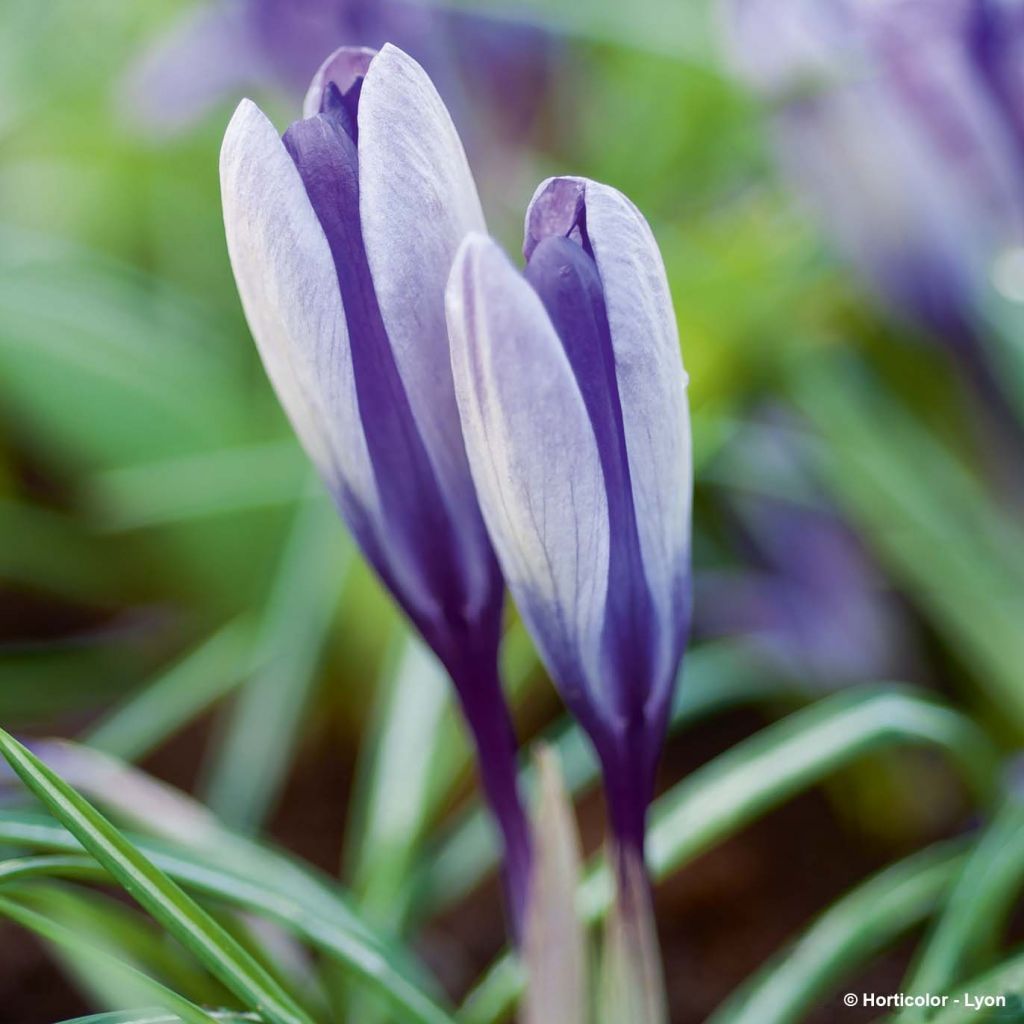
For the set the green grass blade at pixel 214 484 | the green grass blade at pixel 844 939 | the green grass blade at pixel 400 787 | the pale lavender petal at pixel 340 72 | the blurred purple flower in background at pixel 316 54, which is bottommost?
the green grass blade at pixel 844 939

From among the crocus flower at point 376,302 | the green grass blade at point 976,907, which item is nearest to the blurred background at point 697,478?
the green grass blade at point 976,907

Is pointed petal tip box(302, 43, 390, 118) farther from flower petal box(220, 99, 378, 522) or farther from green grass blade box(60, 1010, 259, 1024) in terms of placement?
green grass blade box(60, 1010, 259, 1024)

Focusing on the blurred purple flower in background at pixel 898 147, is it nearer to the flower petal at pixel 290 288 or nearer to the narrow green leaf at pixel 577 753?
the narrow green leaf at pixel 577 753

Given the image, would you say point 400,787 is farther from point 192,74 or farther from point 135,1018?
point 192,74

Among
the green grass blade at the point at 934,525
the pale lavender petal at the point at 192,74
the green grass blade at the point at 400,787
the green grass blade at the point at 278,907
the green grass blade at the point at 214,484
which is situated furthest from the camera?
the pale lavender petal at the point at 192,74

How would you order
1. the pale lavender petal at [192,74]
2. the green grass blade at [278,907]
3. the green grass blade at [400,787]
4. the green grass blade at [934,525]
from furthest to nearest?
the pale lavender petal at [192,74], the green grass blade at [934,525], the green grass blade at [400,787], the green grass blade at [278,907]

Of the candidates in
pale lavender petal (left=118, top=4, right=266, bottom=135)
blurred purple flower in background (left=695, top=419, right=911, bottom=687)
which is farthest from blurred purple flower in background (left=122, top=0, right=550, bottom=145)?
blurred purple flower in background (left=695, top=419, right=911, bottom=687)

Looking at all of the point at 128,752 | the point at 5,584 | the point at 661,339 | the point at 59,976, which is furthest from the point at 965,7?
the point at 5,584

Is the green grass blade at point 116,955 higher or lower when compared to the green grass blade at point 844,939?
higher
